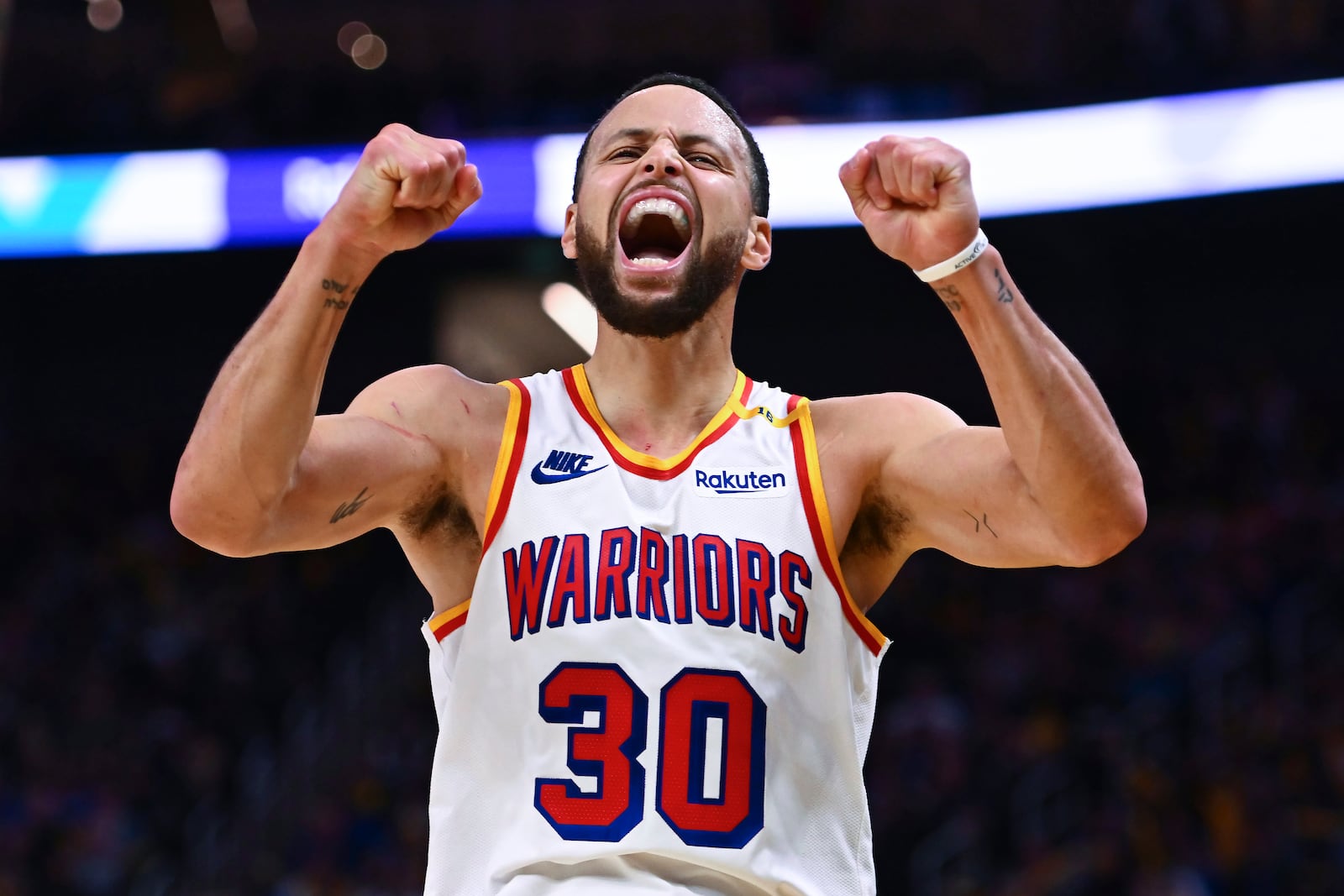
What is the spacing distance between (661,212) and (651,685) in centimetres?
96

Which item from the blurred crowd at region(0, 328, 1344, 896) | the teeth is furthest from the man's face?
the blurred crowd at region(0, 328, 1344, 896)

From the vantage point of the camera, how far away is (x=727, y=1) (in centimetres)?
1412

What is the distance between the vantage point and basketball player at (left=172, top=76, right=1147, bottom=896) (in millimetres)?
2529

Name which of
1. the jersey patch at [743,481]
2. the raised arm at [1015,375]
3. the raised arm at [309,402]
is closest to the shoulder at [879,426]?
the jersey patch at [743,481]

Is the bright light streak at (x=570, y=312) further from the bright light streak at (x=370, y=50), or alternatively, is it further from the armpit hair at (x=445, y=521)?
the armpit hair at (x=445, y=521)

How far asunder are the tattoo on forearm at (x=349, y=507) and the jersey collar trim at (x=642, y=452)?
0.50 meters

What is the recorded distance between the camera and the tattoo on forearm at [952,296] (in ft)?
8.43

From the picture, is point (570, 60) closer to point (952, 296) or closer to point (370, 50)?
point (370, 50)

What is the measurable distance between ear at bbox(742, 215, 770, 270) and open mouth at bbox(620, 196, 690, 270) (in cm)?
14

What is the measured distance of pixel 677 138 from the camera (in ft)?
10.1

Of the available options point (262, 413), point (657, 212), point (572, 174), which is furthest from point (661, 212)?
point (572, 174)

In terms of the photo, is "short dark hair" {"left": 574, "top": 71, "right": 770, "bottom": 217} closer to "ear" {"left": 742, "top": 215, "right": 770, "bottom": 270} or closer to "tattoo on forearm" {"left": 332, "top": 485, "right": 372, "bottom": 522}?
"ear" {"left": 742, "top": 215, "right": 770, "bottom": 270}

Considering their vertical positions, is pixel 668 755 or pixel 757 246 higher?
pixel 757 246

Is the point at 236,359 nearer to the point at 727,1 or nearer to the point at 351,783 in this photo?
the point at 351,783
